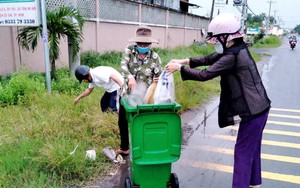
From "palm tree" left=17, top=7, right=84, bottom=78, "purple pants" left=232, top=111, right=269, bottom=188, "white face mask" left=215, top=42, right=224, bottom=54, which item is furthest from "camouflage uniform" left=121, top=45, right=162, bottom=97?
"palm tree" left=17, top=7, right=84, bottom=78

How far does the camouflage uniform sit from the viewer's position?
304 cm

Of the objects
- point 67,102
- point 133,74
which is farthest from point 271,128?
point 67,102

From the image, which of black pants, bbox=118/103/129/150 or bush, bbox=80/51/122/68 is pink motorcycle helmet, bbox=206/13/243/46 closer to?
black pants, bbox=118/103/129/150

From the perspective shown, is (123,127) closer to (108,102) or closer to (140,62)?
(140,62)

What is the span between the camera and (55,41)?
5551 mm

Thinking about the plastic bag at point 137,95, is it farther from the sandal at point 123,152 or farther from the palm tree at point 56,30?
the palm tree at point 56,30

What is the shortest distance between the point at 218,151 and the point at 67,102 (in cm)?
236

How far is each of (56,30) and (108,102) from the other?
2430 millimetres

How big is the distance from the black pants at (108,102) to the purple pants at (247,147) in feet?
6.22

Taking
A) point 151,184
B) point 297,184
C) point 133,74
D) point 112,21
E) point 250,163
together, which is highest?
point 112,21

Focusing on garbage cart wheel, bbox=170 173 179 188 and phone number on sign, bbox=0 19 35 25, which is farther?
phone number on sign, bbox=0 19 35 25

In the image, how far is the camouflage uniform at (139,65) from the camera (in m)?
3.04

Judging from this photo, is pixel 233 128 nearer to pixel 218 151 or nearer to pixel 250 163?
pixel 218 151

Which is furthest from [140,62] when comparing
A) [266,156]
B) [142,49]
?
[266,156]
